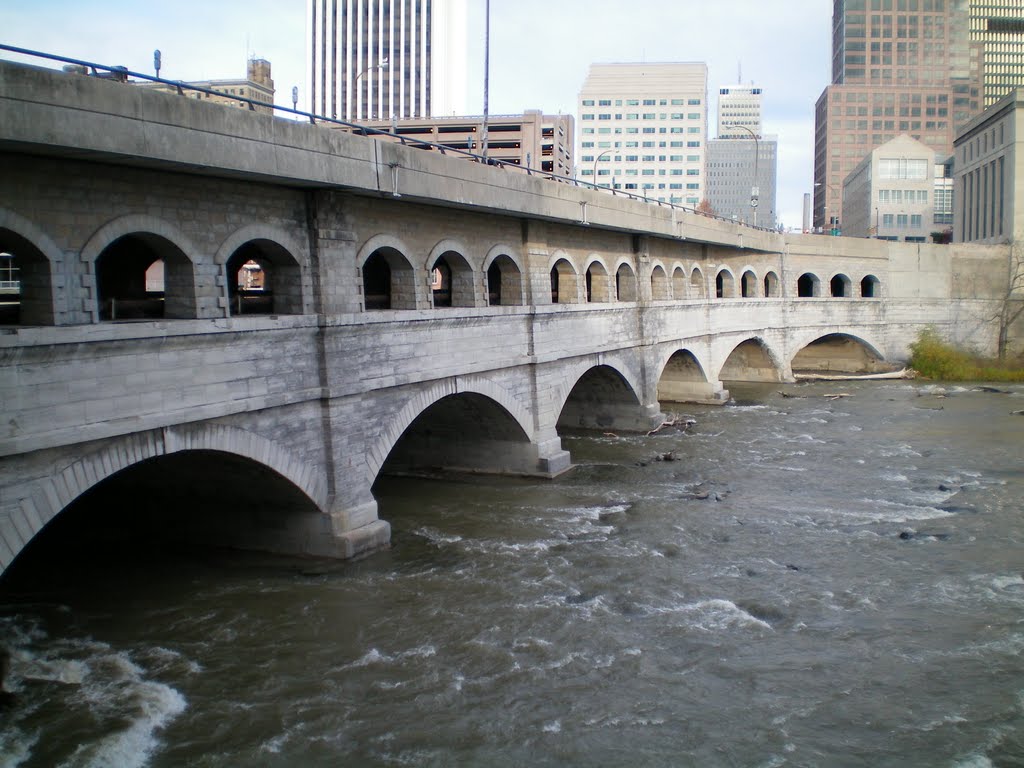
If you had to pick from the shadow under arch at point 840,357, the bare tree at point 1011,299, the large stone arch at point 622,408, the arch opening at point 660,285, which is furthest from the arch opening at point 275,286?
the bare tree at point 1011,299

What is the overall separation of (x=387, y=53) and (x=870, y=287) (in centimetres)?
8483

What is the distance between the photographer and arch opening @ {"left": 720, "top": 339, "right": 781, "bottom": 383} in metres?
47.4

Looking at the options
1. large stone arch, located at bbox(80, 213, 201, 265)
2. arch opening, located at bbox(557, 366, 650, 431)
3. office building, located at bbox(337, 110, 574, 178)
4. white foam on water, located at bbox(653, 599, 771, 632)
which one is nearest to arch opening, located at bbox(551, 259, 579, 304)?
arch opening, located at bbox(557, 366, 650, 431)

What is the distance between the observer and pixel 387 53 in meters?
120

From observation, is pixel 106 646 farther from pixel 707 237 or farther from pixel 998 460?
pixel 707 237

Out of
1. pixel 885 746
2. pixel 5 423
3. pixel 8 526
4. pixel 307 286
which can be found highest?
pixel 307 286

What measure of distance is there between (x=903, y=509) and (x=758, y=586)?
7.37 m

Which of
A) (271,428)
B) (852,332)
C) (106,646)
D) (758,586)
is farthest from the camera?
(852,332)

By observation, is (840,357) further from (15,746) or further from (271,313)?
(15,746)

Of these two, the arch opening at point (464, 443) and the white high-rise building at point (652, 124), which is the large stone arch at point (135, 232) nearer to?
the arch opening at point (464, 443)

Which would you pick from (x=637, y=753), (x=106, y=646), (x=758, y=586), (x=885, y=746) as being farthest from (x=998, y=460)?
(x=106, y=646)

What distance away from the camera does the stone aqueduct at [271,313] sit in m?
12.6

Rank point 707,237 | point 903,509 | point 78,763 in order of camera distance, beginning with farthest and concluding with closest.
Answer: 1. point 707,237
2. point 903,509
3. point 78,763

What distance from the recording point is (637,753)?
1196cm
